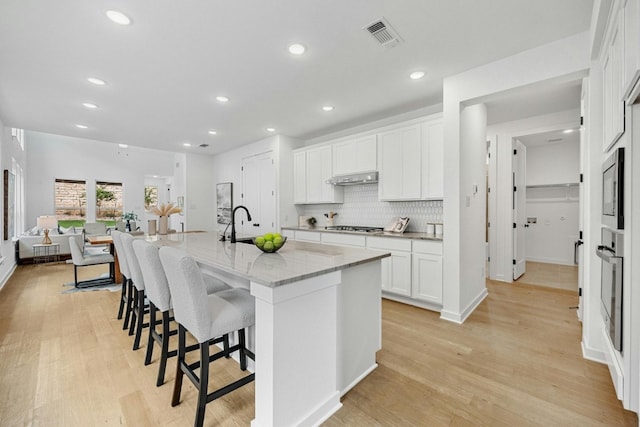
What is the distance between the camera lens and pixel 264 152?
5.77 metres

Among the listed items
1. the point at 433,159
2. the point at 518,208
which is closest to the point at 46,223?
the point at 433,159

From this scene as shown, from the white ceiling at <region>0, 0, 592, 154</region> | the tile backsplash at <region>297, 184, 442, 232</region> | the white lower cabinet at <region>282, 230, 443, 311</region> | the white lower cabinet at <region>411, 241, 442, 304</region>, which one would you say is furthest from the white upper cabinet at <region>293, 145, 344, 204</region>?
the white lower cabinet at <region>411, 241, 442, 304</region>

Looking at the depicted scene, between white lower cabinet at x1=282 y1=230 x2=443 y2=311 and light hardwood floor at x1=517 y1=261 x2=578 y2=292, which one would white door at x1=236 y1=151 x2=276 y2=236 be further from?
light hardwood floor at x1=517 y1=261 x2=578 y2=292

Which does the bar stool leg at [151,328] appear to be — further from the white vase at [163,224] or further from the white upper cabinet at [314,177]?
the white upper cabinet at [314,177]

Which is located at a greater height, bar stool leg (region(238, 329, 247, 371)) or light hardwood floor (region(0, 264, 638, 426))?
bar stool leg (region(238, 329, 247, 371))

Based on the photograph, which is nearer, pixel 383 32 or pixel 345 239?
pixel 383 32

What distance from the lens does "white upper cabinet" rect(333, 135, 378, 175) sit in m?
4.16

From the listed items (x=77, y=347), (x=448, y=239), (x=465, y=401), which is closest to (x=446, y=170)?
(x=448, y=239)

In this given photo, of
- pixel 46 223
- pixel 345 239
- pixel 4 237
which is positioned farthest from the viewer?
pixel 46 223

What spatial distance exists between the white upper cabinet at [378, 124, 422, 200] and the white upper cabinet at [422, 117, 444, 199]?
0.07m

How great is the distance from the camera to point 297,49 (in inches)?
97.2

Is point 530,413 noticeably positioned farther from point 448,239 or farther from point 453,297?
point 448,239

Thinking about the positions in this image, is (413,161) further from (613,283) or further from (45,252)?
(45,252)

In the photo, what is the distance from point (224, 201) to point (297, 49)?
5.13 m
